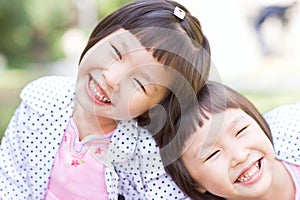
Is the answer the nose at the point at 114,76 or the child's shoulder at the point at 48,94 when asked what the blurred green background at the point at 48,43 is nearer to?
the child's shoulder at the point at 48,94

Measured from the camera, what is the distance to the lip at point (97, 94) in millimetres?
1200

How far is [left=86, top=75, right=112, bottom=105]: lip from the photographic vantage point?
1.20m

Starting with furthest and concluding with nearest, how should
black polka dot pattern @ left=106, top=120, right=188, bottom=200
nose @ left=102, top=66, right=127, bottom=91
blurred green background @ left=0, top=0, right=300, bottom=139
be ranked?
1. blurred green background @ left=0, top=0, right=300, bottom=139
2. black polka dot pattern @ left=106, top=120, right=188, bottom=200
3. nose @ left=102, top=66, right=127, bottom=91

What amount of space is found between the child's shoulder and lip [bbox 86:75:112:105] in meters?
0.12

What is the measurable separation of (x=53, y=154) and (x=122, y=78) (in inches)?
9.4

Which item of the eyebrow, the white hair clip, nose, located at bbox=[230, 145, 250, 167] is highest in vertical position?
the white hair clip

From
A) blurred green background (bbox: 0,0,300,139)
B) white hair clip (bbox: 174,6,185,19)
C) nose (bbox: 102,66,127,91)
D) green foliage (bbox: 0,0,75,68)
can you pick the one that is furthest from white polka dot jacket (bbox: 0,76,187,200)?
green foliage (bbox: 0,0,75,68)

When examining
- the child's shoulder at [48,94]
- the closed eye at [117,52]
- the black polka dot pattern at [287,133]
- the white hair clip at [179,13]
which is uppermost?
the white hair clip at [179,13]

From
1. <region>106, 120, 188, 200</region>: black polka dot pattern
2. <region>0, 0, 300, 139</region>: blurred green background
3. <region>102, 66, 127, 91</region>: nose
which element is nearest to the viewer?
<region>102, 66, 127, 91</region>: nose

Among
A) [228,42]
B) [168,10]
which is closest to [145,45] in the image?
[168,10]

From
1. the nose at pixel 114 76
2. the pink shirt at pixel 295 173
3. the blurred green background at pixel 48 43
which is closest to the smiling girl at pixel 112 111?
the nose at pixel 114 76

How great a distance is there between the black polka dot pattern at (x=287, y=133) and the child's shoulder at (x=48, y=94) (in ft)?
1.46

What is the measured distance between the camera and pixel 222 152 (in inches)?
48.6

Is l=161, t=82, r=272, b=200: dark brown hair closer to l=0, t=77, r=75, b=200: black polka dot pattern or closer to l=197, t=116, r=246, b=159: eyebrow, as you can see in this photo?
l=197, t=116, r=246, b=159: eyebrow
